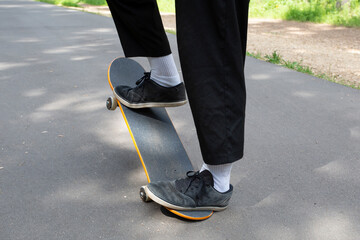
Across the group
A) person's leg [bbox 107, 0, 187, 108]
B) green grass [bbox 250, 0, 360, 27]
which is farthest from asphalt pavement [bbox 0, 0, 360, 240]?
green grass [bbox 250, 0, 360, 27]

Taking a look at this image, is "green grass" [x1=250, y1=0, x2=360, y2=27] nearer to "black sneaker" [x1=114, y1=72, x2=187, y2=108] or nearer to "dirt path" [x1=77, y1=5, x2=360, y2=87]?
"dirt path" [x1=77, y1=5, x2=360, y2=87]

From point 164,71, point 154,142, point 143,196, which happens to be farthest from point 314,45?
point 143,196

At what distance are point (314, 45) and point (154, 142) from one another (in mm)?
6343

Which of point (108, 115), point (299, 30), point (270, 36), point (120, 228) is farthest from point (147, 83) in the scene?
point (299, 30)

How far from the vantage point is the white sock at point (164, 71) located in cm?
199

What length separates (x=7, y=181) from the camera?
1956mm

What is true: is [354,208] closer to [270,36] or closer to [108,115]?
[108,115]

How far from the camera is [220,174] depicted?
1.70m

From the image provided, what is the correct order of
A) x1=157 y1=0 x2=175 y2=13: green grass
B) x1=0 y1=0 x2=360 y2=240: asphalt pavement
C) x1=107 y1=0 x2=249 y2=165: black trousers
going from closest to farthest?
x1=107 y1=0 x2=249 y2=165: black trousers
x1=0 y1=0 x2=360 y2=240: asphalt pavement
x1=157 y1=0 x2=175 y2=13: green grass

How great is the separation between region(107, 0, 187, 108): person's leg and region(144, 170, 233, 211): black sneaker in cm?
47

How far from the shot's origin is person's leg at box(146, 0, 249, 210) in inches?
57.1

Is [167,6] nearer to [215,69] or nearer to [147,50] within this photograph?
[147,50]

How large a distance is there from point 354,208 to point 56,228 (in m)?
1.25

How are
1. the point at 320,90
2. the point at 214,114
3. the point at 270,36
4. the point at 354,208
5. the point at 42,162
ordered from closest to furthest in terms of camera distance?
the point at 214,114 → the point at 354,208 → the point at 42,162 → the point at 320,90 → the point at 270,36
